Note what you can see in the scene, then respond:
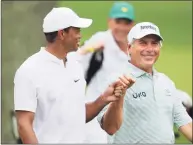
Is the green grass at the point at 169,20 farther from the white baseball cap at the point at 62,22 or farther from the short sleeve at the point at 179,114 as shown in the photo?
the white baseball cap at the point at 62,22

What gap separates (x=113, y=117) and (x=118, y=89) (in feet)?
0.88

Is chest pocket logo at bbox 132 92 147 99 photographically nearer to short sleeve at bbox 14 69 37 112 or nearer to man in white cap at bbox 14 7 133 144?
man in white cap at bbox 14 7 133 144

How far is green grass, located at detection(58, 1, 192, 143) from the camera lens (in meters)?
10.9

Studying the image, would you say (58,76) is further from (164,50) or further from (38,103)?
(164,50)

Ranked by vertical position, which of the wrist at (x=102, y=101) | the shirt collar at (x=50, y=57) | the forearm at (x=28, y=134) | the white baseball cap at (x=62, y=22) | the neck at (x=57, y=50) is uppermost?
the white baseball cap at (x=62, y=22)

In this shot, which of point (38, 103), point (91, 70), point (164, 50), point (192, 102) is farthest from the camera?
point (164, 50)

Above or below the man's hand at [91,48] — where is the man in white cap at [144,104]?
below

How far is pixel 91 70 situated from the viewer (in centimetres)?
801

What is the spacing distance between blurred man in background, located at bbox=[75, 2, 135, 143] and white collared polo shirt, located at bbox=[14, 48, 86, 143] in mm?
2025

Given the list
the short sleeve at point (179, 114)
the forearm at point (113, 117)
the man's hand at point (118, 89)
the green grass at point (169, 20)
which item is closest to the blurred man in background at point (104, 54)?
the short sleeve at point (179, 114)

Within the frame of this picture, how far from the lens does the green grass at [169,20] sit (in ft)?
35.7

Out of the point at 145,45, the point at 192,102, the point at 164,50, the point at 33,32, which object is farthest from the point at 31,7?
the point at 145,45

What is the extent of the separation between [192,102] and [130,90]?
13.8 ft

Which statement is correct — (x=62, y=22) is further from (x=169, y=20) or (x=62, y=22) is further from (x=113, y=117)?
(x=169, y=20)
